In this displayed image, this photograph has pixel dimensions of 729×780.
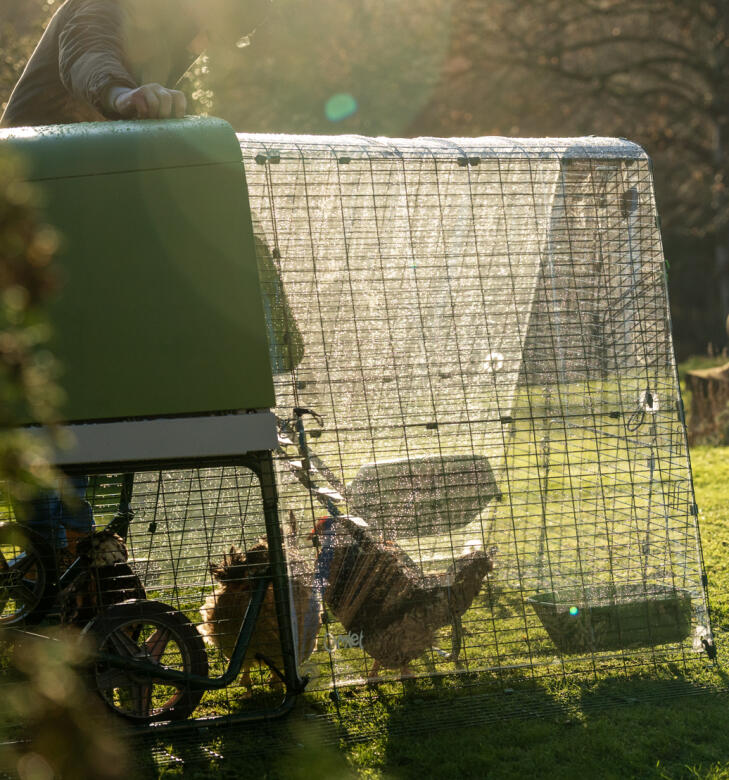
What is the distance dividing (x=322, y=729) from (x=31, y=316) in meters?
2.65

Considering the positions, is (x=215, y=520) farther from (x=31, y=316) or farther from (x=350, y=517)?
(x=31, y=316)

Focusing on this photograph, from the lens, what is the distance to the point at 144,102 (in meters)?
2.94

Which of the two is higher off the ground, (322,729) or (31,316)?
(31,316)

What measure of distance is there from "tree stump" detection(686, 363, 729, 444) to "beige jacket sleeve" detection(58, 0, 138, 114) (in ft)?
27.7

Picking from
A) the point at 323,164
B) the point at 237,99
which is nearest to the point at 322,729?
the point at 323,164

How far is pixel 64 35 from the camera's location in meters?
3.26

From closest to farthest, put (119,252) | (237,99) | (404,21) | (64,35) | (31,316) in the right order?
(31,316)
(119,252)
(64,35)
(237,99)
(404,21)

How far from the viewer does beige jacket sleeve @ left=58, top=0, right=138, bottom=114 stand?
10.0ft

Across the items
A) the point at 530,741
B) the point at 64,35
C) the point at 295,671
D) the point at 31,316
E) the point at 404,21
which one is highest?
Answer: the point at 404,21

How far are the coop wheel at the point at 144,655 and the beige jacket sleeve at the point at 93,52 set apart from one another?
1.66 meters

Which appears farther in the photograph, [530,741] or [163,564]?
[163,564]

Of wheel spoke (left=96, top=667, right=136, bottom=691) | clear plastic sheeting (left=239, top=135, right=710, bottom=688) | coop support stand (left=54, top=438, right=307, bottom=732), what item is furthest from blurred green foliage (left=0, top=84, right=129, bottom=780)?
clear plastic sheeting (left=239, top=135, right=710, bottom=688)

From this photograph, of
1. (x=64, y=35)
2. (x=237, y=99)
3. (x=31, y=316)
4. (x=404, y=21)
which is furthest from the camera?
(x=404, y=21)

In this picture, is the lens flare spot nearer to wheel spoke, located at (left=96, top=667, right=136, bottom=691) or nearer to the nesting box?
the nesting box
